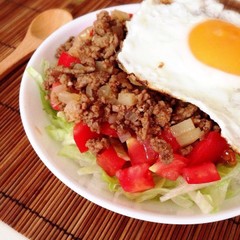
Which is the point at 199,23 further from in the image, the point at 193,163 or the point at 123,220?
the point at 123,220

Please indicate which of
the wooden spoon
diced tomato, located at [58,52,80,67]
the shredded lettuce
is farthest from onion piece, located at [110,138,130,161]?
the wooden spoon

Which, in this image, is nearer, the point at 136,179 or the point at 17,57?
the point at 136,179

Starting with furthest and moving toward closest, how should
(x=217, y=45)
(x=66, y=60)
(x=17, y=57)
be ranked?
1. (x=17, y=57)
2. (x=66, y=60)
3. (x=217, y=45)

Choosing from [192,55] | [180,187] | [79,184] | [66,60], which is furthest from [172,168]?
[66,60]

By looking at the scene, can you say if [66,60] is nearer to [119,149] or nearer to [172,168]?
[119,149]

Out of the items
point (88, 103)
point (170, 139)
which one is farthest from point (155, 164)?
point (88, 103)

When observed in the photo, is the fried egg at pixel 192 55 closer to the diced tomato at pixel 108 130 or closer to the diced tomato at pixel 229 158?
the diced tomato at pixel 229 158
